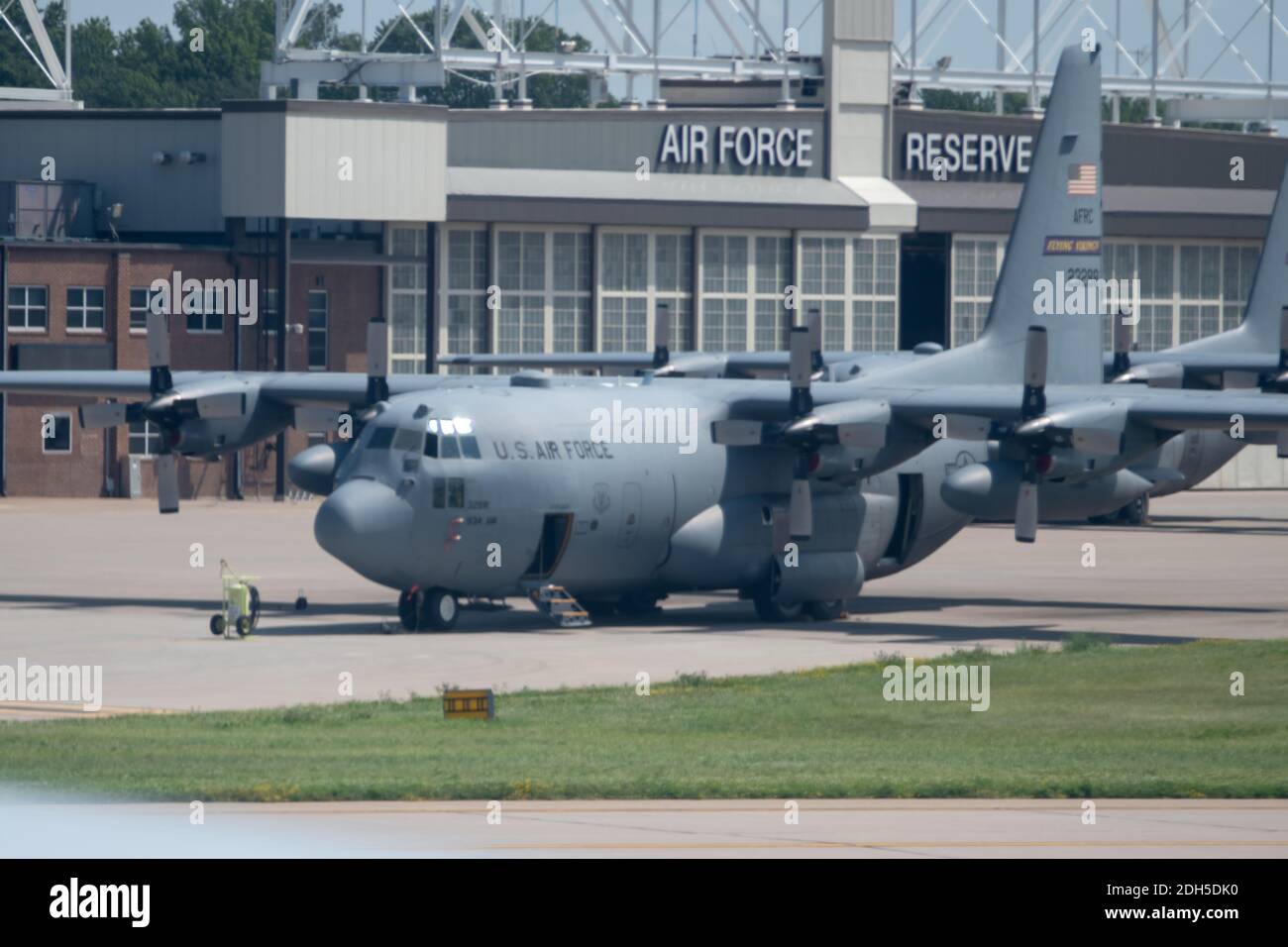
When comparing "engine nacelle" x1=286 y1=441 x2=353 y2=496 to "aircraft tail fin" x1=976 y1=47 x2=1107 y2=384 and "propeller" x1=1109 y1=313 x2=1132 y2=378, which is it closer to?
"aircraft tail fin" x1=976 y1=47 x2=1107 y2=384

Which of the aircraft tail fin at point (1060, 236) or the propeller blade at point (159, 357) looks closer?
the propeller blade at point (159, 357)

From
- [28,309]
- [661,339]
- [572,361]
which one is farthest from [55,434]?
[661,339]

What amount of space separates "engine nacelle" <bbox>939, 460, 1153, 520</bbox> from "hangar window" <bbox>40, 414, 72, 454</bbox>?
121ft

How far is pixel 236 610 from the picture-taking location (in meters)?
31.0

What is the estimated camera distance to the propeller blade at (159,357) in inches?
1457

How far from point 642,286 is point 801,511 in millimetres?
37628

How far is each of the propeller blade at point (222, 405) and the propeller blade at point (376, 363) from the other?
8.17 feet

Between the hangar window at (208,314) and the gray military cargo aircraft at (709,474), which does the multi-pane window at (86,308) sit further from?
the gray military cargo aircraft at (709,474)

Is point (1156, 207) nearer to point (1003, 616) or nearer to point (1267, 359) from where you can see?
point (1267, 359)

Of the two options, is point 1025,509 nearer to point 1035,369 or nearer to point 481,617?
point 1035,369

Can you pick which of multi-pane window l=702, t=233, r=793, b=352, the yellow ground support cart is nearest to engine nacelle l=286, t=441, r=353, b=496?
the yellow ground support cart

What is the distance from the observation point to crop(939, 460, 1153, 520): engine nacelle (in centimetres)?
3284

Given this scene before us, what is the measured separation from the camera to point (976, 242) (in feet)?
251

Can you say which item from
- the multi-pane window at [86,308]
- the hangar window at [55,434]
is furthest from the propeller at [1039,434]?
the hangar window at [55,434]
